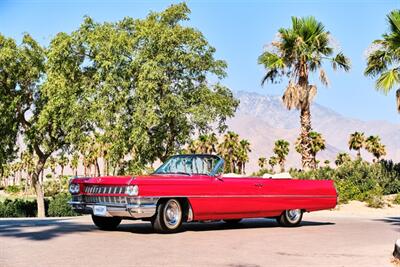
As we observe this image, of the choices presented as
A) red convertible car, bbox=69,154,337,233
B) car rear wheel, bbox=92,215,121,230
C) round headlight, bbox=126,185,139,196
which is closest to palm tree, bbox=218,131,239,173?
red convertible car, bbox=69,154,337,233

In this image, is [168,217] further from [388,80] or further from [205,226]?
[388,80]

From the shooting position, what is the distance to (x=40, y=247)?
31.0 feet

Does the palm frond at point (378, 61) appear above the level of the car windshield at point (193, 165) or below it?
above

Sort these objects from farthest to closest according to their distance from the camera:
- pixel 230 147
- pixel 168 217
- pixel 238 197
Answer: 1. pixel 230 147
2. pixel 238 197
3. pixel 168 217

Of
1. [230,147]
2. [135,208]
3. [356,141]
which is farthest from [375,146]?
[135,208]

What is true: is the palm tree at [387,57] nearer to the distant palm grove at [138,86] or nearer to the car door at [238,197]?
the distant palm grove at [138,86]

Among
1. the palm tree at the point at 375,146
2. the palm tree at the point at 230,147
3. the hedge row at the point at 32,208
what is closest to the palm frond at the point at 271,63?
the hedge row at the point at 32,208

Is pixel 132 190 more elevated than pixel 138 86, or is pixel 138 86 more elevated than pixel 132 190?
pixel 138 86

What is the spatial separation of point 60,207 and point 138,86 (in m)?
7.64

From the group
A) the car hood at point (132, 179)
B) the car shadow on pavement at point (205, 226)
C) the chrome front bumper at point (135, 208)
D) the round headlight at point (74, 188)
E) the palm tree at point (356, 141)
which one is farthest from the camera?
the palm tree at point (356, 141)

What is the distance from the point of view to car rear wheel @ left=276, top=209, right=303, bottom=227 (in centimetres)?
1462

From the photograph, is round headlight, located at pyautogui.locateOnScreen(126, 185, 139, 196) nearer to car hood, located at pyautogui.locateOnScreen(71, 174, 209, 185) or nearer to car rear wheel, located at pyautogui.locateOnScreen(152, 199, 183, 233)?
car hood, located at pyautogui.locateOnScreen(71, 174, 209, 185)

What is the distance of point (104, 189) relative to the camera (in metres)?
12.1

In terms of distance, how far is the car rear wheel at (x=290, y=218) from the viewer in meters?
14.6
